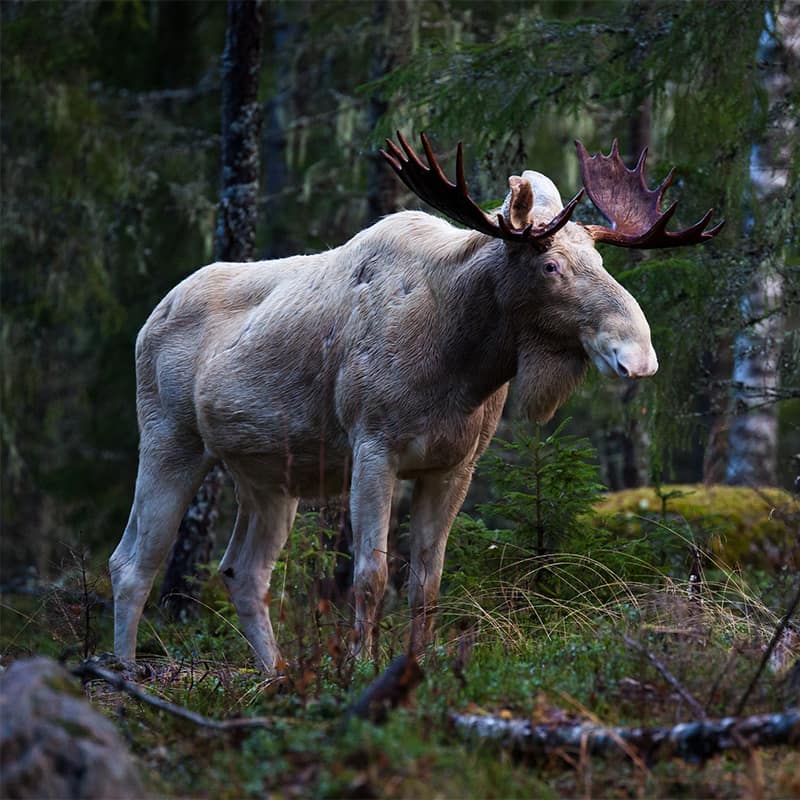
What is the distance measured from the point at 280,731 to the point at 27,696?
100 centimetres

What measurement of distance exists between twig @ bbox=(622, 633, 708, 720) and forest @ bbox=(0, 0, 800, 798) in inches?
0.7

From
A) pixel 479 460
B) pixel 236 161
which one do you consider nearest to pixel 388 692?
pixel 479 460

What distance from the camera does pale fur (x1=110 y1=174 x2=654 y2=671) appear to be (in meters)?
6.41

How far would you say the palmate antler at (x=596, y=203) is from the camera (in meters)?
6.17

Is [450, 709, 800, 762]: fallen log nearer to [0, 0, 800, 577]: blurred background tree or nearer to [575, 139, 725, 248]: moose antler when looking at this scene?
[575, 139, 725, 248]: moose antler

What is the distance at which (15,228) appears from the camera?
1605cm

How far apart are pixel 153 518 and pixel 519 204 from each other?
327 cm

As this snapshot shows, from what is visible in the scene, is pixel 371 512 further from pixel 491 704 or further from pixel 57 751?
pixel 57 751

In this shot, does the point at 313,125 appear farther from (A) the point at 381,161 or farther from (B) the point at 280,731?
(B) the point at 280,731

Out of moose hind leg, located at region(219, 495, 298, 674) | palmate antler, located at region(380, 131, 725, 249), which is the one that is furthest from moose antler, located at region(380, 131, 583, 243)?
moose hind leg, located at region(219, 495, 298, 674)

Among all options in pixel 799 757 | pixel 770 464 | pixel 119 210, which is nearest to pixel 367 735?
pixel 799 757

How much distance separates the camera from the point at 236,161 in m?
10.9

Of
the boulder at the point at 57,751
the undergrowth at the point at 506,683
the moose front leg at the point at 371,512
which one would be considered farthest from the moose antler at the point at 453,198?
the boulder at the point at 57,751

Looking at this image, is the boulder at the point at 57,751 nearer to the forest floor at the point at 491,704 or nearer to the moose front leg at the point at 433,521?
the forest floor at the point at 491,704
